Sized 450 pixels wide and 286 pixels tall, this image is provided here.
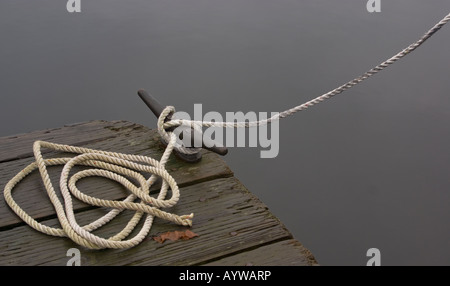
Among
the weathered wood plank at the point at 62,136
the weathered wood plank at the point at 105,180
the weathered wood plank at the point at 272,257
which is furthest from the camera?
the weathered wood plank at the point at 62,136

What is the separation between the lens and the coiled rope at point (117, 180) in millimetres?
1789

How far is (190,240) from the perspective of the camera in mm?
1813

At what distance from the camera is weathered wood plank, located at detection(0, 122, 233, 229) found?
199 cm

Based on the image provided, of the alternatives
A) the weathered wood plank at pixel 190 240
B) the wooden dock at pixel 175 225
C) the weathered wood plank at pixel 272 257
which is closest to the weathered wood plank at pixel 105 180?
the wooden dock at pixel 175 225

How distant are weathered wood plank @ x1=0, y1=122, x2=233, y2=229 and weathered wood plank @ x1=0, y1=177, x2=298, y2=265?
11cm

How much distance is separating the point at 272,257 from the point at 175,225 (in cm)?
42

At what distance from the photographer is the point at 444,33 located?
20.4 feet

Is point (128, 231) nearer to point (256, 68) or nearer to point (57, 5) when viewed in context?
point (256, 68)

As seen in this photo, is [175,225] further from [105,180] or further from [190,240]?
[105,180]

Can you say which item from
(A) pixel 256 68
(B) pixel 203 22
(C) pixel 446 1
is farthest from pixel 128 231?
(C) pixel 446 1

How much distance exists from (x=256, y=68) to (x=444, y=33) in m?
2.60

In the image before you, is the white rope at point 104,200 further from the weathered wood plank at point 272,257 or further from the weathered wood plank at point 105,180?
the weathered wood plank at point 272,257


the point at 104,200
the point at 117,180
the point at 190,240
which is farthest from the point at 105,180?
the point at 190,240

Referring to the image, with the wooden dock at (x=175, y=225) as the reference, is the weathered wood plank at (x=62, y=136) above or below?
above
